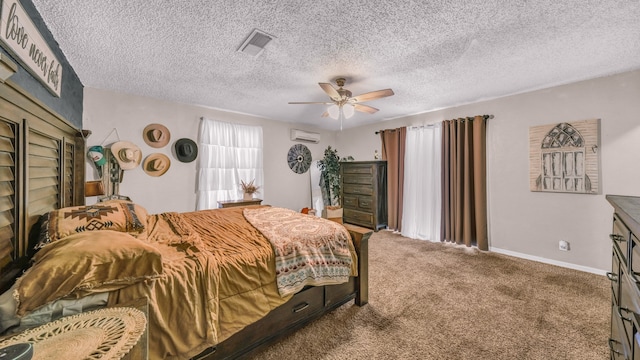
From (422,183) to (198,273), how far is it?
13.4 ft

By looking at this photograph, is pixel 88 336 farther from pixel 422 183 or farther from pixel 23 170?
pixel 422 183

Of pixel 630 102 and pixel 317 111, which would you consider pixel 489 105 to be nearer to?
pixel 630 102

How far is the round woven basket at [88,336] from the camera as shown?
22.9 inches

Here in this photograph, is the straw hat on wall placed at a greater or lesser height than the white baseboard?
greater

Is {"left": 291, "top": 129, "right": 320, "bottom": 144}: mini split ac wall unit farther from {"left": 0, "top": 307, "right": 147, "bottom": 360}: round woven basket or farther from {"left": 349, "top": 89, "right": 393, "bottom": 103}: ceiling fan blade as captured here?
{"left": 0, "top": 307, "right": 147, "bottom": 360}: round woven basket

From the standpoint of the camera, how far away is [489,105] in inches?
142

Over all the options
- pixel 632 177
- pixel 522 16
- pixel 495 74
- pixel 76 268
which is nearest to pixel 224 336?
pixel 76 268

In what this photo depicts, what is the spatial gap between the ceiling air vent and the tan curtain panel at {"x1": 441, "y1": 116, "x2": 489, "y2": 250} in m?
3.29

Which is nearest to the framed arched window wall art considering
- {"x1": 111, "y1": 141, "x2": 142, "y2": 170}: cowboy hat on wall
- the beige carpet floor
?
the beige carpet floor

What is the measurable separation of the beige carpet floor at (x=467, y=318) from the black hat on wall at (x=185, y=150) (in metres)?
3.22

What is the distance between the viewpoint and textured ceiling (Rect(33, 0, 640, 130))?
1.62 m

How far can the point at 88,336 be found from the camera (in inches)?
25.8

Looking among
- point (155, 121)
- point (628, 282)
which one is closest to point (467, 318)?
point (628, 282)

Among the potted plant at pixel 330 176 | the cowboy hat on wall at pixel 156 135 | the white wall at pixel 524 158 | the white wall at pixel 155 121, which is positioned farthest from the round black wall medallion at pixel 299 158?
the cowboy hat on wall at pixel 156 135
